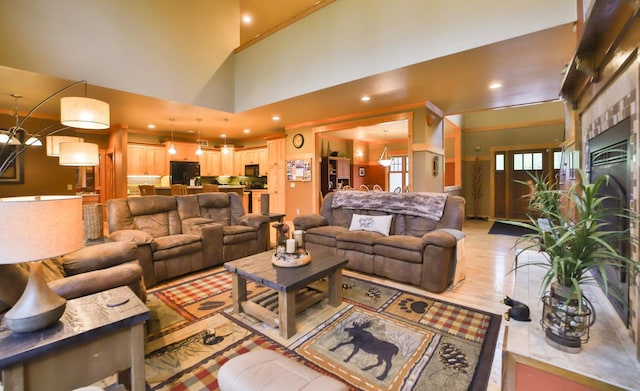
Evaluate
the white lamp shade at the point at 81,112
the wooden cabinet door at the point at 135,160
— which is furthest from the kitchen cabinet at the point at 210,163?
the white lamp shade at the point at 81,112

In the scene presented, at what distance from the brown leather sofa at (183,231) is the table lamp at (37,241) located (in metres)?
1.89

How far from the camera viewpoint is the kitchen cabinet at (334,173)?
332 inches

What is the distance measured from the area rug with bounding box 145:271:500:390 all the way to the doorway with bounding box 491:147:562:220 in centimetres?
671

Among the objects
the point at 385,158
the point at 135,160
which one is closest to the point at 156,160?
the point at 135,160

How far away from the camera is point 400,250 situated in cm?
305

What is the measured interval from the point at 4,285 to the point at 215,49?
537 centimetres

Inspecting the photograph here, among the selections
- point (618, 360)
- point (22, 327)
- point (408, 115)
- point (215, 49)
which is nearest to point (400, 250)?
point (618, 360)

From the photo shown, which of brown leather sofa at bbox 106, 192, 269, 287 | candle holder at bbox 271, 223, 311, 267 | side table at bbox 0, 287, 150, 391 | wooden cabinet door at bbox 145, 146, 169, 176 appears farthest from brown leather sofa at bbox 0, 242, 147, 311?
wooden cabinet door at bbox 145, 146, 169, 176

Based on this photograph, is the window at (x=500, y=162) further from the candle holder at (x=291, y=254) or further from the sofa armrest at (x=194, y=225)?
the sofa armrest at (x=194, y=225)

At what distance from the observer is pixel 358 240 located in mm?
3404

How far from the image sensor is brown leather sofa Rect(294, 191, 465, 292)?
9.34ft

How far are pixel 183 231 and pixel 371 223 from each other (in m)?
2.59

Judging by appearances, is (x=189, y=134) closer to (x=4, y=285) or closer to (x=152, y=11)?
(x=152, y=11)

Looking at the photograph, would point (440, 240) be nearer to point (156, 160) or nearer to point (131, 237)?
point (131, 237)
